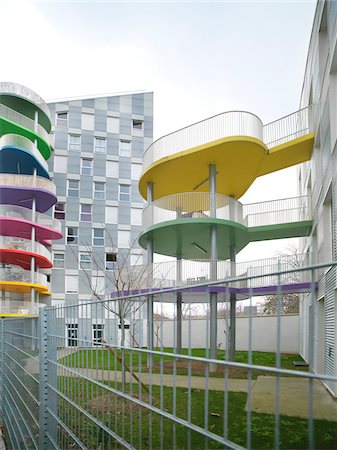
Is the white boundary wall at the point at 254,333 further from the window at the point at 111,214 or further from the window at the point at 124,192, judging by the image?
the window at the point at 124,192

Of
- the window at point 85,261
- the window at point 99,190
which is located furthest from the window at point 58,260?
the window at point 99,190

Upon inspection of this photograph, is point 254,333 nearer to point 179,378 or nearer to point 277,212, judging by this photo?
point 179,378

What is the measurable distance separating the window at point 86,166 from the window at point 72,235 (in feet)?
15.3

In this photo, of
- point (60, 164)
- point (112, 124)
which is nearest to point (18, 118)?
point (60, 164)

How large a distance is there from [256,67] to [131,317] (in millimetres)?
14108

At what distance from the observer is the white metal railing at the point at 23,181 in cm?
2780

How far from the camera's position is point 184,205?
1916 cm

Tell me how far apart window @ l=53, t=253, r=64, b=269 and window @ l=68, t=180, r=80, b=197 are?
190 inches

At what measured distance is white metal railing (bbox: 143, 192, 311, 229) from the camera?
58.9ft

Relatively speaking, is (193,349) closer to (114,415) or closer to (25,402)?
(114,415)

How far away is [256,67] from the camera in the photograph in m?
15.5

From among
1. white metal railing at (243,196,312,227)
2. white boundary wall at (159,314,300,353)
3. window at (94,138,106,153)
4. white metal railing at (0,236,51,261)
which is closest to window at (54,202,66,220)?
window at (94,138,106,153)

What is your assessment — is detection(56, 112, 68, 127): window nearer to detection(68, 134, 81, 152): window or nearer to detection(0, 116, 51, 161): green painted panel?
detection(68, 134, 81, 152): window

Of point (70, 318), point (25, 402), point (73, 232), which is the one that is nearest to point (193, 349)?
point (70, 318)
